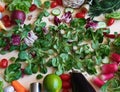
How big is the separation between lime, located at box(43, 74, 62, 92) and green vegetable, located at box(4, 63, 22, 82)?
0.31 ft

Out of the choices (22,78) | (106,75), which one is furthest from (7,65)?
(106,75)

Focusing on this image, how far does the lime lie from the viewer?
1.04 meters

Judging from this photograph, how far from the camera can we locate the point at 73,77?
Result: 106cm

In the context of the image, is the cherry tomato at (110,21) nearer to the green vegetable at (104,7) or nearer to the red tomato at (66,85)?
the green vegetable at (104,7)

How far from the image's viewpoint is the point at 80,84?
3.42 feet

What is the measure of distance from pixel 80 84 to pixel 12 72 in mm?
218

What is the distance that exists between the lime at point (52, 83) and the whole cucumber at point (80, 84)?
0.04 metres

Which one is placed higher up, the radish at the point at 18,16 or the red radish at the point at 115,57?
the radish at the point at 18,16

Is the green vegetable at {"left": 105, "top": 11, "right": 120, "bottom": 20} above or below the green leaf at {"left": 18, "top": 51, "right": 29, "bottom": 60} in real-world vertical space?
above

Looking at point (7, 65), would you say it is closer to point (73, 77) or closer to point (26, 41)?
point (26, 41)

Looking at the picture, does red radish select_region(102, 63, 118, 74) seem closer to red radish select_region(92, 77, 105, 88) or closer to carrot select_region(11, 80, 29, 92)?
red radish select_region(92, 77, 105, 88)

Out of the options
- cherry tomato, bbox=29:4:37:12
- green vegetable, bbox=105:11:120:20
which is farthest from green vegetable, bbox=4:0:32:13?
green vegetable, bbox=105:11:120:20

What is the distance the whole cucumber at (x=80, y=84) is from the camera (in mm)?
1035

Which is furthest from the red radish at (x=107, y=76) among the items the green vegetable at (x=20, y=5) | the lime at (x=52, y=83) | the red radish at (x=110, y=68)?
the green vegetable at (x=20, y=5)
